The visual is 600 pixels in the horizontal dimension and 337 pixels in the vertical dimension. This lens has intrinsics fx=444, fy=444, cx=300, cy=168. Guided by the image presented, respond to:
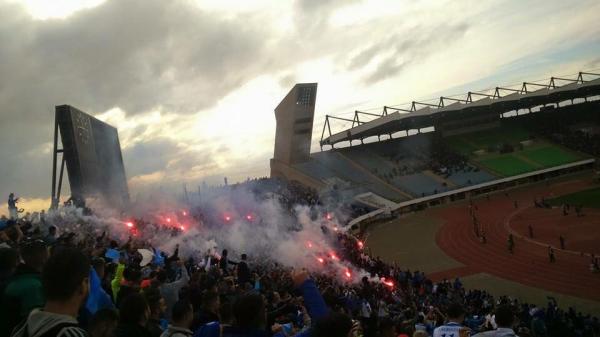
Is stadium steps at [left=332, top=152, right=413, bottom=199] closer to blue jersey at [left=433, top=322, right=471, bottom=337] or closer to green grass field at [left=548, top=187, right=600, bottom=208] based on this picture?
green grass field at [left=548, top=187, right=600, bottom=208]

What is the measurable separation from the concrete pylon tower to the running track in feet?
59.2

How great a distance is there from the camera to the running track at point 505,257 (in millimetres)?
22297

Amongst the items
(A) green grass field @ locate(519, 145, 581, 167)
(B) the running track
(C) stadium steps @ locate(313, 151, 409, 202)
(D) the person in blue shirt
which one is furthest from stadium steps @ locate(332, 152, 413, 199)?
(D) the person in blue shirt

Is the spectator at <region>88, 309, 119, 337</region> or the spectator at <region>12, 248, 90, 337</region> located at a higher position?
the spectator at <region>12, 248, 90, 337</region>

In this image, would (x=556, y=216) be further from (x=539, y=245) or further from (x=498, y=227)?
(x=539, y=245)

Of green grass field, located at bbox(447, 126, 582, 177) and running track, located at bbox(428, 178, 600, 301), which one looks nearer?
running track, located at bbox(428, 178, 600, 301)

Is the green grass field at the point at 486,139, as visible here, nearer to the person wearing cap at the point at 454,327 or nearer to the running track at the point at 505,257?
the running track at the point at 505,257

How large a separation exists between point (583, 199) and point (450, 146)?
2557 cm

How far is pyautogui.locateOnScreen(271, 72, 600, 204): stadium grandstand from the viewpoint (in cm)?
5362

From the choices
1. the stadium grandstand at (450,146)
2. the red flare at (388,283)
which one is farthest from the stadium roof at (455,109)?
the red flare at (388,283)

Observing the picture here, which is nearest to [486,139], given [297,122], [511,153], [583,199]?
[511,153]

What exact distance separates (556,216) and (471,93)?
34436mm

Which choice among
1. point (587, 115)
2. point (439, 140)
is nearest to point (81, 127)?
point (439, 140)

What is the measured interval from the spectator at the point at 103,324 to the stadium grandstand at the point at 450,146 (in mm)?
45210
